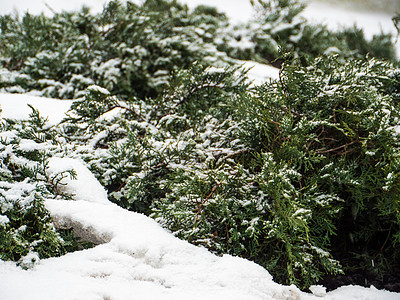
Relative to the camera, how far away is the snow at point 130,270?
141 cm

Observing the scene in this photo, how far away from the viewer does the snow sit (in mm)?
1411

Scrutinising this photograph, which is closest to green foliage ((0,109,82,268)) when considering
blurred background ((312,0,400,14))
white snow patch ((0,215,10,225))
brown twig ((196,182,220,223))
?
white snow patch ((0,215,10,225))

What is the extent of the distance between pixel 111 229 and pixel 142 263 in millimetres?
319

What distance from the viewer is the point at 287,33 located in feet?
19.8

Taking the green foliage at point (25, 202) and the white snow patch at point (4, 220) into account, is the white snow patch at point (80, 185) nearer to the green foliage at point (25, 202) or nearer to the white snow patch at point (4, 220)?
the green foliage at point (25, 202)

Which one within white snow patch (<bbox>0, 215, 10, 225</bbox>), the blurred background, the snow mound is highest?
the blurred background

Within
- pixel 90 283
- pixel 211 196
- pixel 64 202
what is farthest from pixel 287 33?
pixel 90 283

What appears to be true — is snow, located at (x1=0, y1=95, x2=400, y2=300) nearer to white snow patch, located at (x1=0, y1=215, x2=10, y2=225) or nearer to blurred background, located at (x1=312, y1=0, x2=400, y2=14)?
white snow patch, located at (x1=0, y1=215, x2=10, y2=225)

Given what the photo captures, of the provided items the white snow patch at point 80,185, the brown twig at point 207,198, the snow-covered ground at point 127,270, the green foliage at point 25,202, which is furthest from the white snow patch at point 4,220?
the brown twig at point 207,198

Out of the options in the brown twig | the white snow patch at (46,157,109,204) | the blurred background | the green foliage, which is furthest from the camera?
the blurred background

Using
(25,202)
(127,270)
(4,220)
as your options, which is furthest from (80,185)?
(127,270)

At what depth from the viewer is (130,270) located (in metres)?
1.61

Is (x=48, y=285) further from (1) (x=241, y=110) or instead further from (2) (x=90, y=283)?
(1) (x=241, y=110)

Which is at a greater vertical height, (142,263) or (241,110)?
(241,110)
